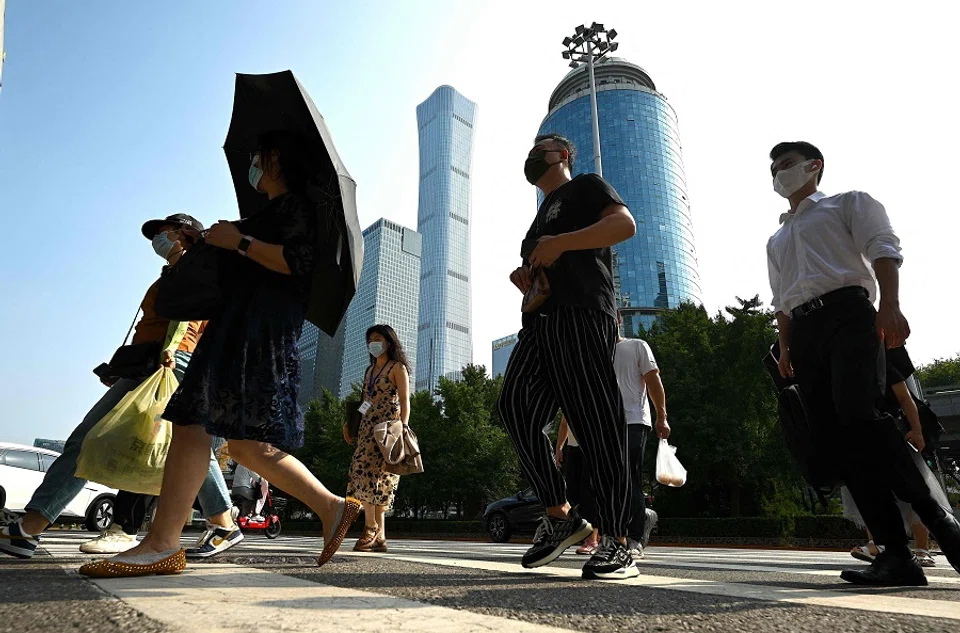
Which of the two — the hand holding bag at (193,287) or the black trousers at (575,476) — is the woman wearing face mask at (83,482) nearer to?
the hand holding bag at (193,287)

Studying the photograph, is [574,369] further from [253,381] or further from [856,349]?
[253,381]

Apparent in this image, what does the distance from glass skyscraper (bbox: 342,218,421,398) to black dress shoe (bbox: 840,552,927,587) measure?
133881mm

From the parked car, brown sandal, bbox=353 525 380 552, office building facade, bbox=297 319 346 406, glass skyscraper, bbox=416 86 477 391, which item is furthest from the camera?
glass skyscraper, bbox=416 86 477 391

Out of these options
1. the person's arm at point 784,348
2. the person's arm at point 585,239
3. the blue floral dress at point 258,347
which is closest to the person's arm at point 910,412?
the person's arm at point 784,348

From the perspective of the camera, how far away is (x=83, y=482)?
3594mm

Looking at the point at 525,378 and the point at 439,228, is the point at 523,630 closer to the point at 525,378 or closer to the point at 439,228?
the point at 525,378

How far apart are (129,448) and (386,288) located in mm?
150560

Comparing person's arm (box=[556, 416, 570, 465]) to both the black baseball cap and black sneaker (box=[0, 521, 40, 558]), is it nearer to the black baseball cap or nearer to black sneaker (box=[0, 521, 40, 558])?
the black baseball cap

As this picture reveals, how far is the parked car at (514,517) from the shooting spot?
14.8m

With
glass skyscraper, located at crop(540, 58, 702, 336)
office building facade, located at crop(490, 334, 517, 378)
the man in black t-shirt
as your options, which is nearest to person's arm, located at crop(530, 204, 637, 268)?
the man in black t-shirt

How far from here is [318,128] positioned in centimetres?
302

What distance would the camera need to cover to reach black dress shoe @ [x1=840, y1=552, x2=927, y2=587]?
8.73ft

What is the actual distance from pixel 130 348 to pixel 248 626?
Result: 3.23m

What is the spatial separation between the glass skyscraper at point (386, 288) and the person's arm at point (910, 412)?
437ft
